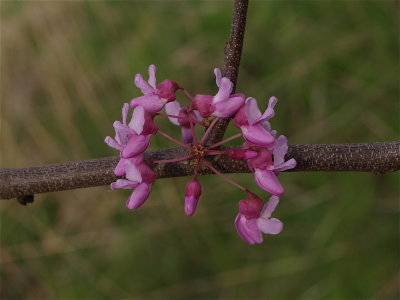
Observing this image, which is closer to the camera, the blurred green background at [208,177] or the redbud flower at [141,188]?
the redbud flower at [141,188]

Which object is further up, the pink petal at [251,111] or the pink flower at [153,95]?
the pink flower at [153,95]

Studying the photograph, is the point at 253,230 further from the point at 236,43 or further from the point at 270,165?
the point at 236,43

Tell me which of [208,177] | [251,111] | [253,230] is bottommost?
[253,230]

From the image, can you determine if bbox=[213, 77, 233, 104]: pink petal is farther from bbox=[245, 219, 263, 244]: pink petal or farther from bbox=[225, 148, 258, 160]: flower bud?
bbox=[245, 219, 263, 244]: pink petal

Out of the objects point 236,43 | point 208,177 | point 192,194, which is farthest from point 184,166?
point 208,177

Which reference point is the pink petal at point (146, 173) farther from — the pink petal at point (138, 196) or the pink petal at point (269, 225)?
the pink petal at point (269, 225)

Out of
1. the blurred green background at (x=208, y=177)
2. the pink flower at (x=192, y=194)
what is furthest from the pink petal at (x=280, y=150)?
the blurred green background at (x=208, y=177)

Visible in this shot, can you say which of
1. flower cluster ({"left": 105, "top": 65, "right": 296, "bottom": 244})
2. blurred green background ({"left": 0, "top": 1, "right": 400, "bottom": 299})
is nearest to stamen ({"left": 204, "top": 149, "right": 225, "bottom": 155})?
flower cluster ({"left": 105, "top": 65, "right": 296, "bottom": 244})
